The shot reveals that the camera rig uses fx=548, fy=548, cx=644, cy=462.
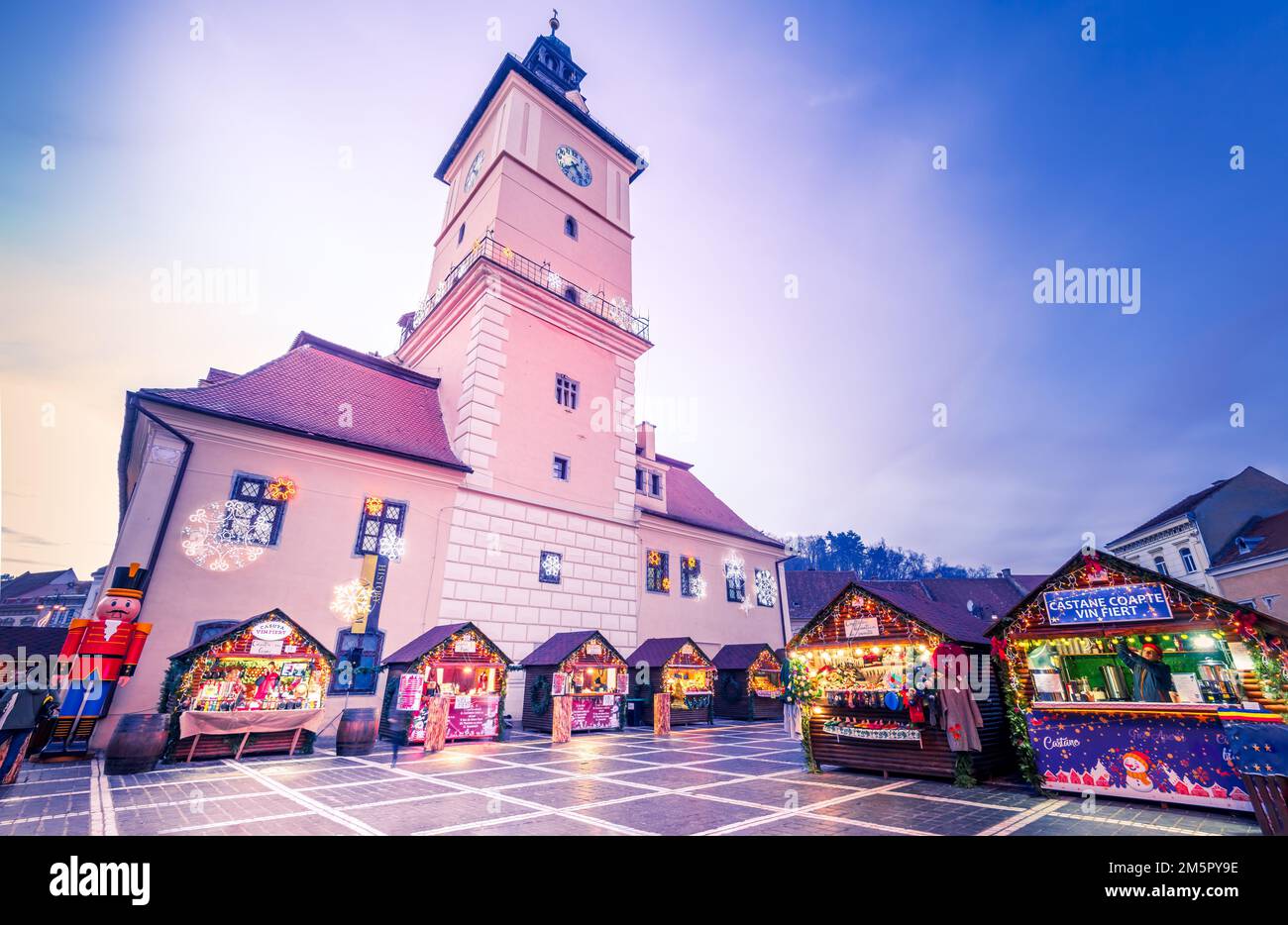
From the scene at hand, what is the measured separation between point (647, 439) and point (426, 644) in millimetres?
15346

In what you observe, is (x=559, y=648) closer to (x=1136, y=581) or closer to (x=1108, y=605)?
(x=1108, y=605)

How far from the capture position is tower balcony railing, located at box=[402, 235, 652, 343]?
22781 mm

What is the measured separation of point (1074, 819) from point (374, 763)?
12.4 m

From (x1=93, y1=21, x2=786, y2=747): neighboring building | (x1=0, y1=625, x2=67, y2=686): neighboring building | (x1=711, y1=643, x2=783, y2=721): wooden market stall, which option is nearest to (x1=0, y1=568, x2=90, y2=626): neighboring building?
(x1=0, y1=625, x2=67, y2=686): neighboring building

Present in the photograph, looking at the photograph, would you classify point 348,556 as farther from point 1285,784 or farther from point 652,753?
point 1285,784

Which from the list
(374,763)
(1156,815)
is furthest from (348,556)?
(1156,815)

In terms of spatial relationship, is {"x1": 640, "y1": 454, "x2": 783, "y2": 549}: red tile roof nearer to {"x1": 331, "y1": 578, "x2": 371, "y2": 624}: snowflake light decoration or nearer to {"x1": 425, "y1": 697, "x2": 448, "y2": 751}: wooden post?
{"x1": 331, "y1": 578, "x2": 371, "y2": 624}: snowflake light decoration

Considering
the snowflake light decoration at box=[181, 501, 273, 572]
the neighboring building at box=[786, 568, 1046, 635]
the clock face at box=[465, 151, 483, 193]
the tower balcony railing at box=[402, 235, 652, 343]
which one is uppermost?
the clock face at box=[465, 151, 483, 193]

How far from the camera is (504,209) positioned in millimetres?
23812

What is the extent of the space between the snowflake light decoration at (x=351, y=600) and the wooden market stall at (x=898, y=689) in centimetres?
1244

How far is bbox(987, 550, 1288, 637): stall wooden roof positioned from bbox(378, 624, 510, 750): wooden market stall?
1280 centimetres

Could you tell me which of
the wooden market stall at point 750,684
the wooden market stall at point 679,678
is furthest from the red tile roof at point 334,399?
the wooden market stall at point 750,684

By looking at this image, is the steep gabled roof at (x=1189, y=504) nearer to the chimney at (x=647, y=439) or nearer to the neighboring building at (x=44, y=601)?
the chimney at (x=647, y=439)

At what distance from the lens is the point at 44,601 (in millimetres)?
57688
